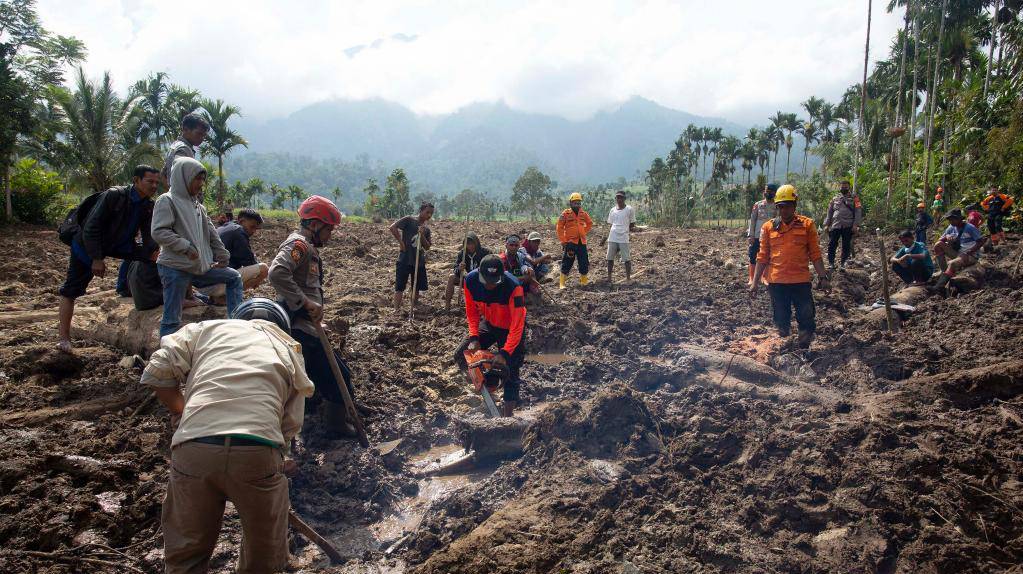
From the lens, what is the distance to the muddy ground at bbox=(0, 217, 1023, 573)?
2.87 meters

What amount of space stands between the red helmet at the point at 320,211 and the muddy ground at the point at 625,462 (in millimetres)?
1680

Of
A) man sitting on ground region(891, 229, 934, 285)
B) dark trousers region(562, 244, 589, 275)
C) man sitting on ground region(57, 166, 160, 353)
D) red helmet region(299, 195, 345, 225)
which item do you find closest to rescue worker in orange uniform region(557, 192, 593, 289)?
dark trousers region(562, 244, 589, 275)

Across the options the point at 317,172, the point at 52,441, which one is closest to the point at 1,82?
the point at 52,441

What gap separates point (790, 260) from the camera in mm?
6012

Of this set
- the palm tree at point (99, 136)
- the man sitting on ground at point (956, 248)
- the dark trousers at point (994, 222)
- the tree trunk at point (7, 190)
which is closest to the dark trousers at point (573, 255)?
the man sitting on ground at point (956, 248)

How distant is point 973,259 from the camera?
26.7ft

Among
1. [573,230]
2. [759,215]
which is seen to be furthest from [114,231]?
[759,215]

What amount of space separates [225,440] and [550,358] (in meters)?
5.04

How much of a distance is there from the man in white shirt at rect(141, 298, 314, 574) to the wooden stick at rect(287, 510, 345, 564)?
570 mm

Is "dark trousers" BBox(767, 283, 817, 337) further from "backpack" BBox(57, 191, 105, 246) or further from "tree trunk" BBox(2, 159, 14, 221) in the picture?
"tree trunk" BBox(2, 159, 14, 221)

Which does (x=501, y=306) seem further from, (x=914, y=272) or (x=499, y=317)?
(x=914, y=272)

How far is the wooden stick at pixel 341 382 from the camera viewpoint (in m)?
4.05

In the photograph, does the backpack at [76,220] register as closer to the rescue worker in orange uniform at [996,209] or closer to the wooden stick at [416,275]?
the wooden stick at [416,275]

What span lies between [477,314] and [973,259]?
7.90 meters
